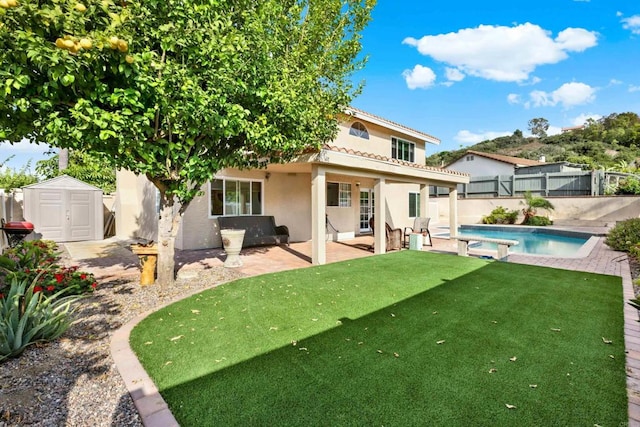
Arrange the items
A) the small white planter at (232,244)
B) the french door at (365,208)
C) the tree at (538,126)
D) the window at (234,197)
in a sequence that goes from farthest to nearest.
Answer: the tree at (538,126) → the french door at (365,208) → the window at (234,197) → the small white planter at (232,244)

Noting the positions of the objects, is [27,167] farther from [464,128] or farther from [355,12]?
[464,128]

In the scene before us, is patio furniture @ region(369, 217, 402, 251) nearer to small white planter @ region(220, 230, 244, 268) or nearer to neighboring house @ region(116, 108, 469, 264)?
neighboring house @ region(116, 108, 469, 264)

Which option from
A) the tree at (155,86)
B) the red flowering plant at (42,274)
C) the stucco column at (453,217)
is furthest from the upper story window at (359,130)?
the red flowering plant at (42,274)

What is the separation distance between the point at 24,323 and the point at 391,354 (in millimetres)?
4473

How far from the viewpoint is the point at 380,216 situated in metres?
11.2

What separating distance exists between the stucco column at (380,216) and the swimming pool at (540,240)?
5365mm

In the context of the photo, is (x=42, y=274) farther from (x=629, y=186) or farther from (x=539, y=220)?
(x=629, y=186)

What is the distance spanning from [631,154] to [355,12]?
44.4m

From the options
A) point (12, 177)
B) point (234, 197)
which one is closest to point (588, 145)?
point (234, 197)

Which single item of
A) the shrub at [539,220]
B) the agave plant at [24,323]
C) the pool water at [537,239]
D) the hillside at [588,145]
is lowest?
the pool water at [537,239]

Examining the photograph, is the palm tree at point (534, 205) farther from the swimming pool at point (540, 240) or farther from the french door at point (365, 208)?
the french door at point (365, 208)

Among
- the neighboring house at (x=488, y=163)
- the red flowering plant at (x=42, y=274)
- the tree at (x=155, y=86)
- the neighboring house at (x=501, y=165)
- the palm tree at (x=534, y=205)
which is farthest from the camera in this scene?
the neighboring house at (x=488, y=163)

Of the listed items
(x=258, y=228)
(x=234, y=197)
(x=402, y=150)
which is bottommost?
(x=258, y=228)

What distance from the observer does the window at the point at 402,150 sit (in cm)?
1840
